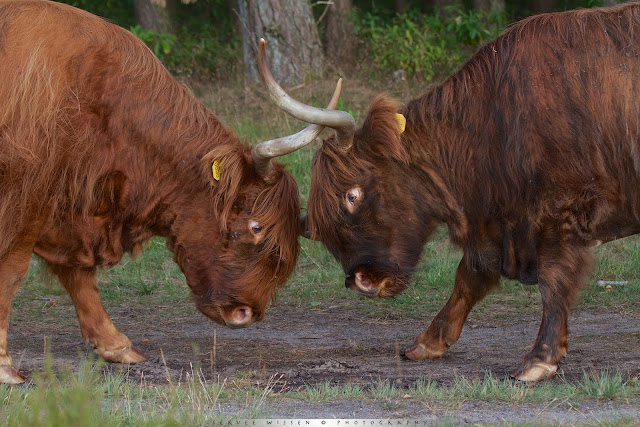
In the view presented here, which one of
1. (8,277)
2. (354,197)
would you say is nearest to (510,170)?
(354,197)

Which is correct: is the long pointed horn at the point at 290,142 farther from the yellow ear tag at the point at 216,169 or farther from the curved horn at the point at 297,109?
the yellow ear tag at the point at 216,169

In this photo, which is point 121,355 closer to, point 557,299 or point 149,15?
point 557,299

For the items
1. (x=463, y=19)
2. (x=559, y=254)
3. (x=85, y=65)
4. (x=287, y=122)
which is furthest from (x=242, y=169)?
(x=463, y=19)

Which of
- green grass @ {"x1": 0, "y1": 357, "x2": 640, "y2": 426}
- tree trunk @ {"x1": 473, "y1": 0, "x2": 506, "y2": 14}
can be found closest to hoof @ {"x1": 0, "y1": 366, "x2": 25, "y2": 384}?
green grass @ {"x1": 0, "y1": 357, "x2": 640, "y2": 426}

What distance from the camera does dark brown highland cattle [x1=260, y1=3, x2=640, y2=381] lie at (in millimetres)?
5211

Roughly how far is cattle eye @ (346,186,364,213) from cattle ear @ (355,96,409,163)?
0.85ft

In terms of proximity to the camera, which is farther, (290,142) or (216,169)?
(216,169)

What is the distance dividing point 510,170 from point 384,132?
0.81 m

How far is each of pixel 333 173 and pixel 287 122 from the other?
5524 mm

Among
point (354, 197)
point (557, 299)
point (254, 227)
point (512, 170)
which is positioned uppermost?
point (512, 170)

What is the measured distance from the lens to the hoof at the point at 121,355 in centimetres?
599

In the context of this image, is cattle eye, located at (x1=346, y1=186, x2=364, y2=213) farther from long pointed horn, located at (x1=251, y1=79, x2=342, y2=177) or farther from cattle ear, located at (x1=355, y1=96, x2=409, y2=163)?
long pointed horn, located at (x1=251, y1=79, x2=342, y2=177)

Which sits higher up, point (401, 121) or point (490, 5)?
point (490, 5)

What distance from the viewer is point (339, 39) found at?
1329 centimetres
